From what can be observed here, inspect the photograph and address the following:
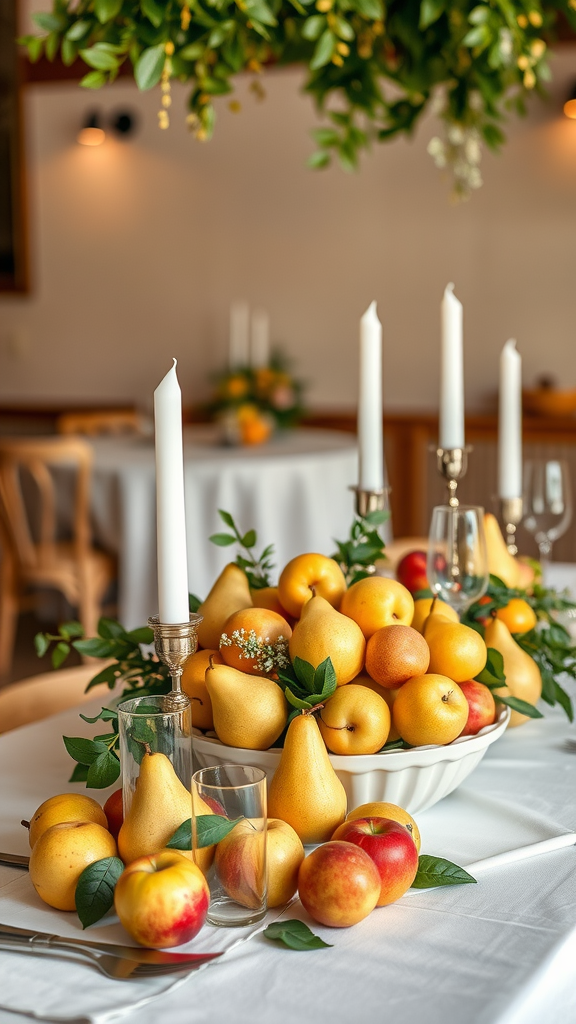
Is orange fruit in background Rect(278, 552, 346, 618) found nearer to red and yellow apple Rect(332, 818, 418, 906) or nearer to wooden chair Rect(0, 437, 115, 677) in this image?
red and yellow apple Rect(332, 818, 418, 906)

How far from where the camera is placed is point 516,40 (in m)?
1.48

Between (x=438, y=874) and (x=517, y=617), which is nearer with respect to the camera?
(x=438, y=874)

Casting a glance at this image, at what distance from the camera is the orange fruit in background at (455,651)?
3.09ft

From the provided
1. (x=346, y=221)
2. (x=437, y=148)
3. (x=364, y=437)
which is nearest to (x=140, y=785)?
Answer: (x=364, y=437)

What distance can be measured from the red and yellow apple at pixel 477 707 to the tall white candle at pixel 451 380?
0.44m

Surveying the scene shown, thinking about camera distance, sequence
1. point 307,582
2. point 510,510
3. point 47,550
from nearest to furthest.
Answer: point 307,582, point 510,510, point 47,550

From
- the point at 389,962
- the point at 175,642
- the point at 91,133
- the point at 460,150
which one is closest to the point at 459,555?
the point at 175,642

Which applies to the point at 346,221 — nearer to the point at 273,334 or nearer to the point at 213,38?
the point at 273,334

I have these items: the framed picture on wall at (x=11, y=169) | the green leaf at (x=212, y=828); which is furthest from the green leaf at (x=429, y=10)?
the framed picture on wall at (x=11, y=169)

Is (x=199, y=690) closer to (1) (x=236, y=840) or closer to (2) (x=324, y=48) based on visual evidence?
(1) (x=236, y=840)

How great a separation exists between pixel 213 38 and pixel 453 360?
0.48 m

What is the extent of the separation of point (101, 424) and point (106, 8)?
372cm

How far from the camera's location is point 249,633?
36.2 inches

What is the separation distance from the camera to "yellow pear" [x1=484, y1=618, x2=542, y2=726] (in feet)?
3.60
